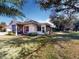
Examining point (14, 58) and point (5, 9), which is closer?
point (5, 9)

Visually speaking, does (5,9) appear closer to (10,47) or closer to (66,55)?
(10,47)

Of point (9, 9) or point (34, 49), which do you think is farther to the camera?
point (34, 49)

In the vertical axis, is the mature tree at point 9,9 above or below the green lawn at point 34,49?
above

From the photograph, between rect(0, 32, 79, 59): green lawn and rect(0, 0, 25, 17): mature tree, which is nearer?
rect(0, 0, 25, 17): mature tree

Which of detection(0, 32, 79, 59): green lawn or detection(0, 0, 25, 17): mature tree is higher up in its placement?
detection(0, 0, 25, 17): mature tree

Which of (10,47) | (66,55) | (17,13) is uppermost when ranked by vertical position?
(17,13)

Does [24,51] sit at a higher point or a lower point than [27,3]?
lower

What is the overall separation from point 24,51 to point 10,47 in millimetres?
494

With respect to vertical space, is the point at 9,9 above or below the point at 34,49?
above

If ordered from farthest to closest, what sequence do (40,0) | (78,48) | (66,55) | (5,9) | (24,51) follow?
(78,48) < (66,55) < (40,0) < (24,51) < (5,9)

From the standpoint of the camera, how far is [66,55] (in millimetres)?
Result: 6188

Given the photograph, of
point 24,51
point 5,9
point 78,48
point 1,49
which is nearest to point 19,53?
point 24,51

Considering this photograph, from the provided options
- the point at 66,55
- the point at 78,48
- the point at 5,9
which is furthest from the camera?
the point at 78,48

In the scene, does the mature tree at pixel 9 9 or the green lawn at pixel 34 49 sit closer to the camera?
the mature tree at pixel 9 9
